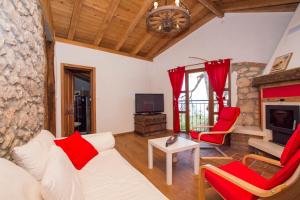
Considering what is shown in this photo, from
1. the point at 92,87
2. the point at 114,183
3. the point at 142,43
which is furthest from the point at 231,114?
the point at 92,87

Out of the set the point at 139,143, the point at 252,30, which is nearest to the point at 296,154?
the point at 139,143

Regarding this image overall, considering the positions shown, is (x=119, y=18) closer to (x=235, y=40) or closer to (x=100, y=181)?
(x=235, y=40)

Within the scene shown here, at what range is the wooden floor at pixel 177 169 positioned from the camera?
6.20 feet

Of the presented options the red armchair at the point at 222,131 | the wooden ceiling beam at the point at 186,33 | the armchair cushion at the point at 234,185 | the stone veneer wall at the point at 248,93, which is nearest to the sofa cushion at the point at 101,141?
the armchair cushion at the point at 234,185

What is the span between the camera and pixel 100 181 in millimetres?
1405

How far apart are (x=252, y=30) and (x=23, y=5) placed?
4.37m

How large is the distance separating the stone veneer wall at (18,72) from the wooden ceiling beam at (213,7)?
327 cm

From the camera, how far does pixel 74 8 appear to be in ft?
10.2

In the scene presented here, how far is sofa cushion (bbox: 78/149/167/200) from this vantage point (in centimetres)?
119

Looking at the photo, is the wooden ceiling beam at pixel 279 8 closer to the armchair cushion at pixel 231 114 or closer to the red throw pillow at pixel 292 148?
the armchair cushion at pixel 231 114

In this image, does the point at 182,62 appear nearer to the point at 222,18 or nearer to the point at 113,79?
the point at 222,18

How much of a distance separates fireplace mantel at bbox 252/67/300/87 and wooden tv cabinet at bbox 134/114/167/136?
2736 millimetres

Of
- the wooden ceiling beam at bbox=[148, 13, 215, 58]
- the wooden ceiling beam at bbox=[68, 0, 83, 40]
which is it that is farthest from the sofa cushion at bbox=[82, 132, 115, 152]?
the wooden ceiling beam at bbox=[148, 13, 215, 58]

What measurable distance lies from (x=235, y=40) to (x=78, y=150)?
423 centimetres
